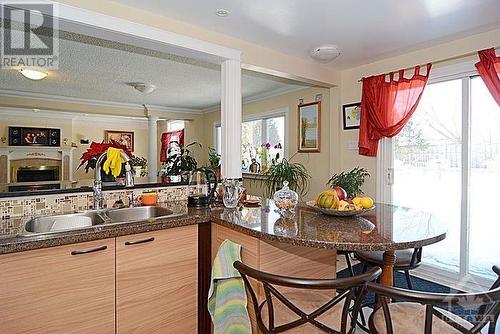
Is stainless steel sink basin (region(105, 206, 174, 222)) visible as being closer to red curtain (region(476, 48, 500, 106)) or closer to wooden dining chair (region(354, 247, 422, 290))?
wooden dining chair (region(354, 247, 422, 290))

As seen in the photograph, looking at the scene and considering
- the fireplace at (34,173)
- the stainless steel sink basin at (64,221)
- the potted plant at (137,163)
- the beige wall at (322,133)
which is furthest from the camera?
the fireplace at (34,173)

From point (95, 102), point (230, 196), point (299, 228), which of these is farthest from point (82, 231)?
point (95, 102)

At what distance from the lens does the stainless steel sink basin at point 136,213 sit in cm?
198

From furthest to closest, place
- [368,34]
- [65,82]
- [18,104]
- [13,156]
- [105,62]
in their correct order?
[13,156] < [18,104] < [65,82] < [105,62] < [368,34]

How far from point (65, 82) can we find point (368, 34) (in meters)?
4.30

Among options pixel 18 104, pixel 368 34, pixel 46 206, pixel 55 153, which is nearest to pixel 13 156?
pixel 55 153

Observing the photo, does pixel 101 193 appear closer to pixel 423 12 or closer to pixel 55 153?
pixel 423 12

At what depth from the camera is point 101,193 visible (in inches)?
80.8

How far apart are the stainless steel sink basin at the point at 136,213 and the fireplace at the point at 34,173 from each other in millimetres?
5399

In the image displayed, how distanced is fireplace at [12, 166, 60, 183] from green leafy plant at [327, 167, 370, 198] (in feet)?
19.5

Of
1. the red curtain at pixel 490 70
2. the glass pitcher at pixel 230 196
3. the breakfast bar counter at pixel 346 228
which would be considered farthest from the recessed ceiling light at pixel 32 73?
the red curtain at pixel 490 70

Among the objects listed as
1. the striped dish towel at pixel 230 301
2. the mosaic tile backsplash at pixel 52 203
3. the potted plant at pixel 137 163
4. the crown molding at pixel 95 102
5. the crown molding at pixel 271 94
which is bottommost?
the striped dish towel at pixel 230 301

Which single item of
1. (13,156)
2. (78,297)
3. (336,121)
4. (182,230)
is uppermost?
(336,121)

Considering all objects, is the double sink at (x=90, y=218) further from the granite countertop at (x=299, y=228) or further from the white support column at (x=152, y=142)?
the white support column at (x=152, y=142)
